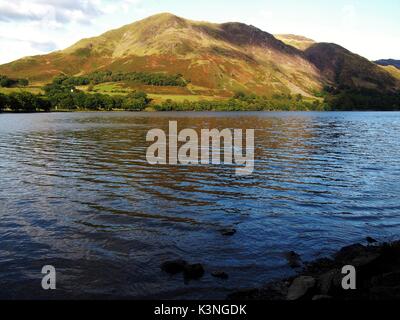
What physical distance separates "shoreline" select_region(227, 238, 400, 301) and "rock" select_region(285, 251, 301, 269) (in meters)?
0.05

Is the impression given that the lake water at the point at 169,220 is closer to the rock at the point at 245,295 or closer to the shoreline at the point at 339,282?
the rock at the point at 245,295

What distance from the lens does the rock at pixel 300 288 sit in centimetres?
1303

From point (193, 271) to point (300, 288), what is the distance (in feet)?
15.6

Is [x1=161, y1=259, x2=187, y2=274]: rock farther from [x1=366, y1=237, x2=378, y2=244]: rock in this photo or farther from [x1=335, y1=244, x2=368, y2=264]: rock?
[x1=366, y1=237, x2=378, y2=244]: rock

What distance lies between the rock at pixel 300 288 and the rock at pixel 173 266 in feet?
16.6

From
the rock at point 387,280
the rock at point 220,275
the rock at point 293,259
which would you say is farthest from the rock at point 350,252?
the rock at point 220,275

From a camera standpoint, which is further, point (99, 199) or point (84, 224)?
point (99, 199)

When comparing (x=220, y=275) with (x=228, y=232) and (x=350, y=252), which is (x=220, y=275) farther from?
(x=350, y=252)

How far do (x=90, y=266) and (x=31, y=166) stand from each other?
2893 centimetres

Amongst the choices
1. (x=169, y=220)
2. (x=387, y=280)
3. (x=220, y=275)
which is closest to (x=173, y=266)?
(x=220, y=275)

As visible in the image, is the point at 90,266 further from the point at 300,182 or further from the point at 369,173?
the point at 369,173

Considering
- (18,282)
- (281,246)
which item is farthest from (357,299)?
(18,282)

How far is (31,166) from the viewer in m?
41.9

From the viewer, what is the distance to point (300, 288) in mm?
13438
